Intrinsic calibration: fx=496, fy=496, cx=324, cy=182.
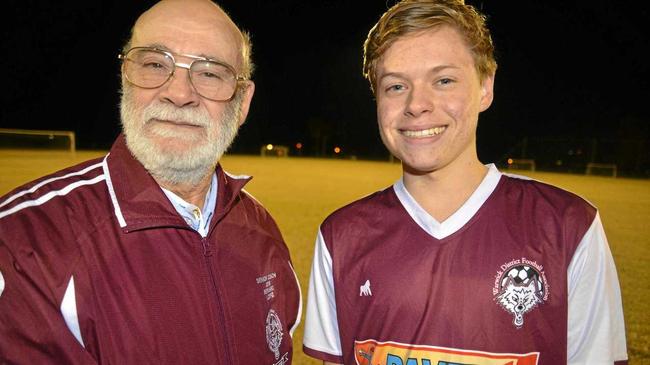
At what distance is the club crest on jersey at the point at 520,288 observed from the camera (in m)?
1.90

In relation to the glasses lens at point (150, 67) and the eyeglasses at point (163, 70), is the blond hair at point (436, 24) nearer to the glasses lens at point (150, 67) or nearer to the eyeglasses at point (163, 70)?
the eyeglasses at point (163, 70)

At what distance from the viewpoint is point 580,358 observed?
186 cm

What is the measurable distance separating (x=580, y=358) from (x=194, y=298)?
1480 millimetres

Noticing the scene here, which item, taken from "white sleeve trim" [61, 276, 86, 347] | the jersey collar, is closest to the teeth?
the jersey collar

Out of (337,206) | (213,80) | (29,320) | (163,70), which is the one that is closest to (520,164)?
(337,206)

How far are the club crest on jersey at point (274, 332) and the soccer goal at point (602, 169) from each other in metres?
28.2

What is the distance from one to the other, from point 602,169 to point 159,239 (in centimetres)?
3086

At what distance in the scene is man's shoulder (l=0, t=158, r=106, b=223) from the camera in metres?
1.77

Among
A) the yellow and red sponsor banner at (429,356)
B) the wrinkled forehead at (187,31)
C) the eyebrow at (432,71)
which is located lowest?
the yellow and red sponsor banner at (429,356)

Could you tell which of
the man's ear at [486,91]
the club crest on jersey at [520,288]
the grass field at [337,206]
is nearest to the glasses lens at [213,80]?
the man's ear at [486,91]

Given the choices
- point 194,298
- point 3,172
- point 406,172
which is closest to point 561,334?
point 406,172

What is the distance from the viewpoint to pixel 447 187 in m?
2.15

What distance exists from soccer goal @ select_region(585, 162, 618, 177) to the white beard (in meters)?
28.4

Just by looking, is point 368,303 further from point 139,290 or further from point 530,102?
point 530,102
